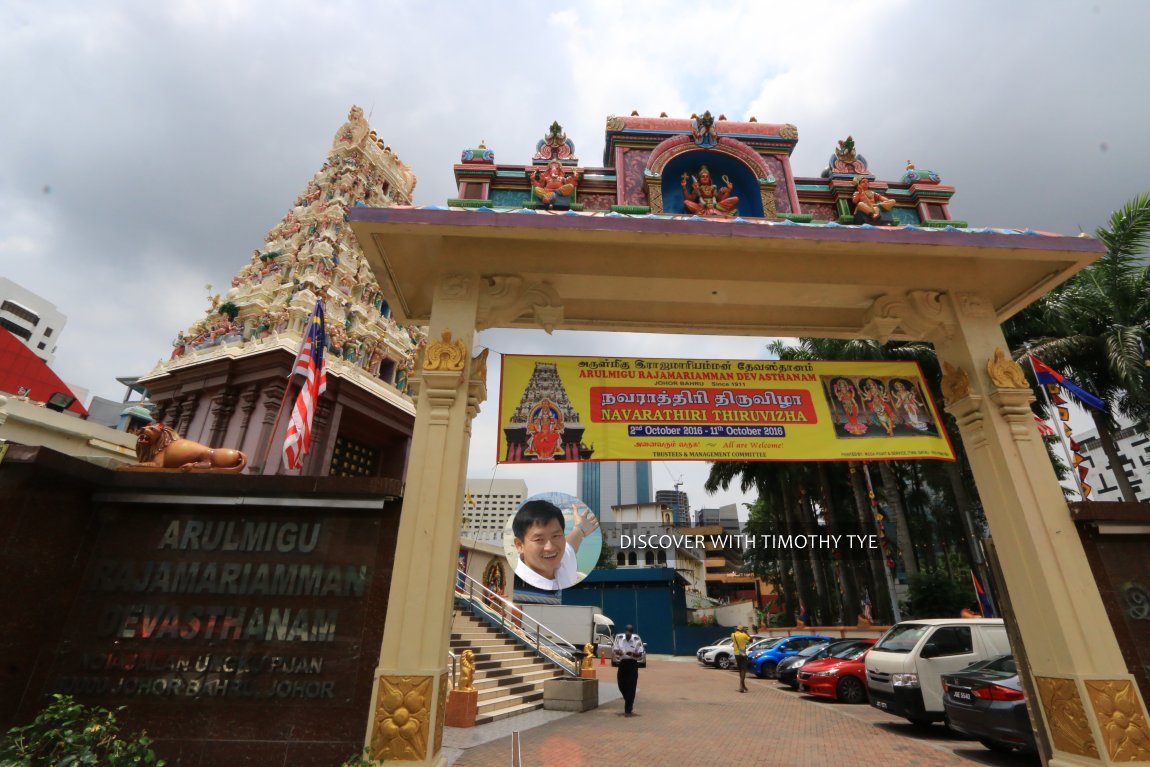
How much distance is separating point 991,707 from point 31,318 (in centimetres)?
8734

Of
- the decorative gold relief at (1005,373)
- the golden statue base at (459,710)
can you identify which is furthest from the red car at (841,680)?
the decorative gold relief at (1005,373)

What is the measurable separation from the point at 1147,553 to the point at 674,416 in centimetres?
469

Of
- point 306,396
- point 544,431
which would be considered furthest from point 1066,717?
point 306,396

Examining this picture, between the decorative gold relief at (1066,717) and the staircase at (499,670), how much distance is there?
296 inches

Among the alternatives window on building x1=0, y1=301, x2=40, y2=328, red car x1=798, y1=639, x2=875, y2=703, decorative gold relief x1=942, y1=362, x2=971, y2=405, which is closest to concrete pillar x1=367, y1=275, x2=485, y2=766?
decorative gold relief x1=942, y1=362, x2=971, y2=405

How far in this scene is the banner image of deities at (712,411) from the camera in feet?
20.5

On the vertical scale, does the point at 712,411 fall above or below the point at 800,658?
above

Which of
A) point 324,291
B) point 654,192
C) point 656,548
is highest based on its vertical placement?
point 324,291

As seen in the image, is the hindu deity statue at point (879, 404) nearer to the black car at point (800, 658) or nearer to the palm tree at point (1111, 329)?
the black car at point (800, 658)

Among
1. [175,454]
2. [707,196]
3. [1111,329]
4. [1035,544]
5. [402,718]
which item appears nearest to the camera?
[402,718]

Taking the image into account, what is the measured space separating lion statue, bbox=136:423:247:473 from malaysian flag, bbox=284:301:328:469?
0.92m

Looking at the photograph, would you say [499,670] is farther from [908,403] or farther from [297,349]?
[297,349]

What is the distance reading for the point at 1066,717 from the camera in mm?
4734

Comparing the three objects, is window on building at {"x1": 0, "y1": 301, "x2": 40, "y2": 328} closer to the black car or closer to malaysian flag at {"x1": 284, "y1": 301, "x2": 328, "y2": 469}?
malaysian flag at {"x1": 284, "y1": 301, "x2": 328, "y2": 469}
